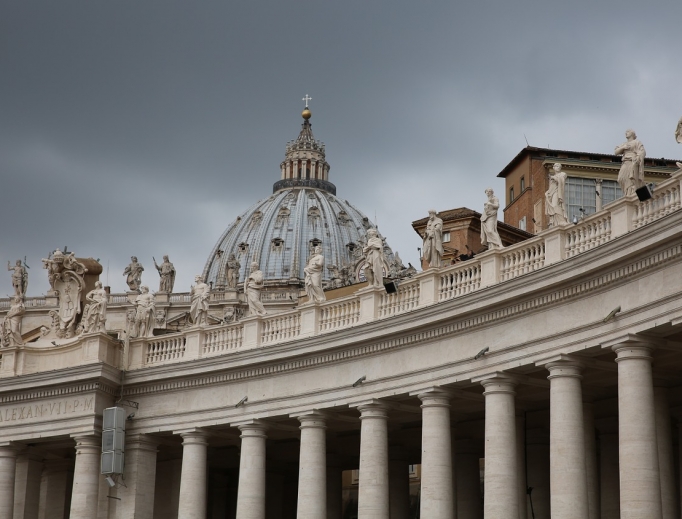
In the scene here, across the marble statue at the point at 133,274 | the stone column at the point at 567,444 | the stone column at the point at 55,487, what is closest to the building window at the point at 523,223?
the stone column at the point at 55,487

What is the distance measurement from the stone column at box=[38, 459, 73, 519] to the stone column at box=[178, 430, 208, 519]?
8.62 metres

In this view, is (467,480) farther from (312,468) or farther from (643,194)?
(643,194)

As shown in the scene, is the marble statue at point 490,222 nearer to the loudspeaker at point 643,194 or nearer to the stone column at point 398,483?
the loudspeaker at point 643,194

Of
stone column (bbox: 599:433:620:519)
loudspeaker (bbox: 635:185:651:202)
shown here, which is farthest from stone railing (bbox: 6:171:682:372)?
stone column (bbox: 599:433:620:519)

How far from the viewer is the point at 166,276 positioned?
167000 mm

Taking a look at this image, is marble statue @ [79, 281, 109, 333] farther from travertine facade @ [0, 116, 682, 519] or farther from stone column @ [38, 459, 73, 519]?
stone column @ [38, 459, 73, 519]

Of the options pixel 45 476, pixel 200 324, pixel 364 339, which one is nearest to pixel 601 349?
pixel 364 339

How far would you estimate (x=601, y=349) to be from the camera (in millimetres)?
37812

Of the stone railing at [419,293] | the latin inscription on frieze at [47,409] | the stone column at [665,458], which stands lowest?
the stone column at [665,458]

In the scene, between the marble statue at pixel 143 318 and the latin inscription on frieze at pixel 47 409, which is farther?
the marble statue at pixel 143 318

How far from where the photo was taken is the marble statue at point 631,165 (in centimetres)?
3803

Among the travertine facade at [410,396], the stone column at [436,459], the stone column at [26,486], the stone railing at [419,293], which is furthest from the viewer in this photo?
the stone column at [26,486]

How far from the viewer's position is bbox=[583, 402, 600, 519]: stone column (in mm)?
41250

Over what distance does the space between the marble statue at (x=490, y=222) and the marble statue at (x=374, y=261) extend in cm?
484
